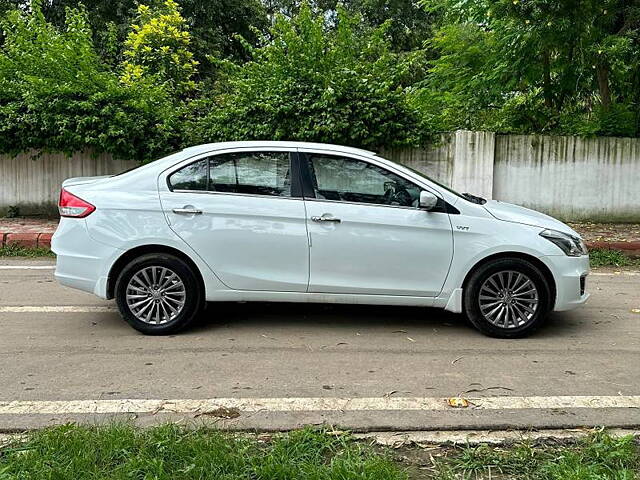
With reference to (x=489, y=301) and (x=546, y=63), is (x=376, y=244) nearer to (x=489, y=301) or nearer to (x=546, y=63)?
(x=489, y=301)

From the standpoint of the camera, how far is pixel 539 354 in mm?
4742

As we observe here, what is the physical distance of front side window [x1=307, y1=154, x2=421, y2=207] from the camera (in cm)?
517

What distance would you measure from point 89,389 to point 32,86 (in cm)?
796

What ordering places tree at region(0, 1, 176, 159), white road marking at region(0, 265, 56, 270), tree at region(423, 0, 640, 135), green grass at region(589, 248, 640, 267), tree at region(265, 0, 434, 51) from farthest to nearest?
1. tree at region(265, 0, 434, 51)
2. tree at region(423, 0, 640, 135)
3. tree at region(0, 1, 176, 159)
4. green grass at region(589, 248, 640, 267)
5. white road marking at region(0, 265, 56, 270)

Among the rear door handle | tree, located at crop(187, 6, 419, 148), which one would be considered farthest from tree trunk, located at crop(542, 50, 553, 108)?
the rear door handle

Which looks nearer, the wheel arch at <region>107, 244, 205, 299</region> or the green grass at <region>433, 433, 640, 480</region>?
the green grass at <region>433, 433, 640, 480</region>

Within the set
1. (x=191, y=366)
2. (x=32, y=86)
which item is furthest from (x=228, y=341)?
(x=32, y=86)

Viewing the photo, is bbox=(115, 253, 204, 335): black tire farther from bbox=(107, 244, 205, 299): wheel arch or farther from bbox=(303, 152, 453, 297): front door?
bbox=(303, 152, 453, 297): front door

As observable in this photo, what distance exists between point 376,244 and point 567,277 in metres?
1.62

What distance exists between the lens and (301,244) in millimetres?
5062

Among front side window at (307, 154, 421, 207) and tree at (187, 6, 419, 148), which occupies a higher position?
tree at (187, 6, 419, 148)

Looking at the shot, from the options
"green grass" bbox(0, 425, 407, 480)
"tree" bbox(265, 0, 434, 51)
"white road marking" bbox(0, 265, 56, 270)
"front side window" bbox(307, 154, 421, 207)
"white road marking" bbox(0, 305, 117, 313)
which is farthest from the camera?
"tree" bbox(265, 0, 434, 51)

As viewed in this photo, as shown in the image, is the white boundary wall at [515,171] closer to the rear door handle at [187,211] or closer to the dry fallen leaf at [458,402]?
the rear door handle at [187,211]

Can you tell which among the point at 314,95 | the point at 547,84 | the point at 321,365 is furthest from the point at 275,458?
the point at 547,84
